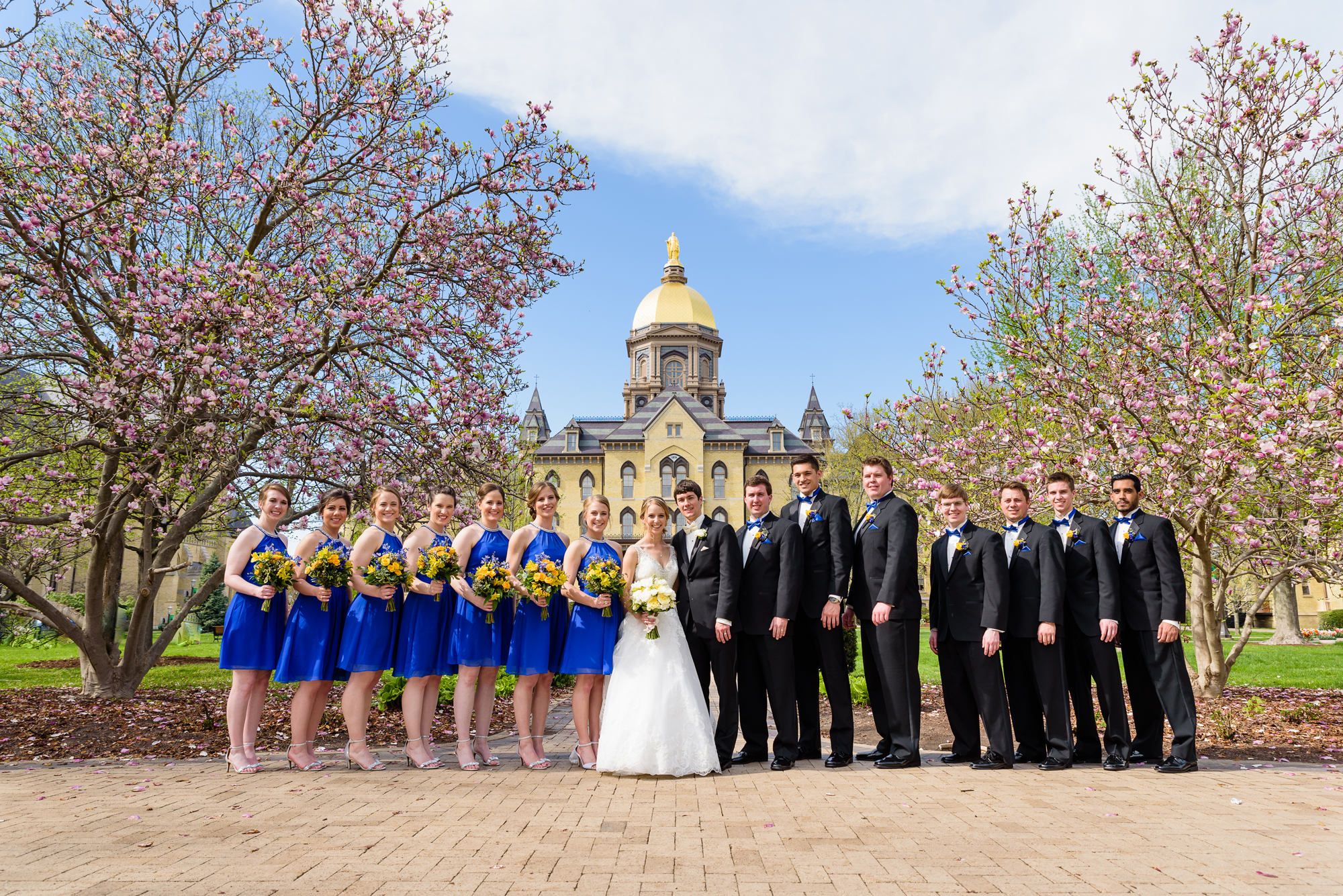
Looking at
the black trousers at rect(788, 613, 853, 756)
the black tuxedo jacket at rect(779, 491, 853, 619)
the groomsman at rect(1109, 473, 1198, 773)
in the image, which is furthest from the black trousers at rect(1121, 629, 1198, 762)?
the black tuxedo jacket at rect(779, 491, 853, 619)

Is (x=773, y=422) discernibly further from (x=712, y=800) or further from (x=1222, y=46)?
(x=712, y=800)

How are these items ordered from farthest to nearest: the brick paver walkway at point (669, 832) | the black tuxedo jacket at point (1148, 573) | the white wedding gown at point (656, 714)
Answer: the black tuxedo jacket at point (1148, 573) < the white wedding gown at point (656, 714) < the brick paver walkway at point (669, 832)

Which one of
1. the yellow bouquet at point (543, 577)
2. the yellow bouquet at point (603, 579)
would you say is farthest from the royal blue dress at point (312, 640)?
the yellow bouquet at point (603, 579)

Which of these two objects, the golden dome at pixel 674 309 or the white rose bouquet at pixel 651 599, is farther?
the golden dome at pixel 674 309

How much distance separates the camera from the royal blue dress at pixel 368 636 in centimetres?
662

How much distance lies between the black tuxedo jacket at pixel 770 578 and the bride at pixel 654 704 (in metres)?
0.63

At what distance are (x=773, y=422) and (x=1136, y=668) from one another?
56.8 m

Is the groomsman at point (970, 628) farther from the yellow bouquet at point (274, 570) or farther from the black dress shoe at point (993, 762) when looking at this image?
the yellow bouquet at point (274, 570)

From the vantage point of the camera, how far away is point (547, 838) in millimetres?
4602

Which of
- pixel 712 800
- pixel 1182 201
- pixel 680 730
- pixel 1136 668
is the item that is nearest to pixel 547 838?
pixel 712 800

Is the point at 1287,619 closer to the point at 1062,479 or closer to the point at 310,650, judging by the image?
the point at 1062,479

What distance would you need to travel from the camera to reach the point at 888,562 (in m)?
6.95

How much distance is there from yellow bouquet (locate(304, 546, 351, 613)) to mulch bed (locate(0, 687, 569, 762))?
231 cm

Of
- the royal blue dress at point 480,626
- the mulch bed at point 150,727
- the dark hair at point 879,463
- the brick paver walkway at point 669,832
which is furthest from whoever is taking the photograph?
the mulch bed at point 150,727
